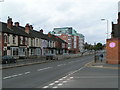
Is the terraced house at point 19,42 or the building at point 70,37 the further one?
the building at point 70,37


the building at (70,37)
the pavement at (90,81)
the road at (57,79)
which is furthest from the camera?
the building at (70,37)

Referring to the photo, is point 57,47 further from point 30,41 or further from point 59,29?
point 59,29

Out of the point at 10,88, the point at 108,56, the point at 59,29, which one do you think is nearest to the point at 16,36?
the point at 108,56

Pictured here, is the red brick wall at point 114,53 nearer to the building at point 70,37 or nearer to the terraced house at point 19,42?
the terraced house at point 19,42

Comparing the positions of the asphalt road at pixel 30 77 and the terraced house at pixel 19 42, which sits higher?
the terraced house at pixel 19 42

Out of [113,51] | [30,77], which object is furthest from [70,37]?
[30,77]

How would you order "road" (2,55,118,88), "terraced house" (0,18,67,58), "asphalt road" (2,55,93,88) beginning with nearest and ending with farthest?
"road" (2,55,118,88) < "asphalt road" (2,55,93,88) < "terraced house" (0,18,67,58)

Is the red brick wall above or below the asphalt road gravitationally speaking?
above

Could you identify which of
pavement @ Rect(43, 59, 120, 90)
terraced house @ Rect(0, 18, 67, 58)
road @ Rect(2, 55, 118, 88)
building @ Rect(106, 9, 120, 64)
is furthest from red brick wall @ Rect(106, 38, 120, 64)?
terraced house @ Rect(0, 18, 67, 58)

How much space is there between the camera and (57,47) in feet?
282

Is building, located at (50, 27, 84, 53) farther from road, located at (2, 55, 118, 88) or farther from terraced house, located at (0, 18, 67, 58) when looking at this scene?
road, located at (2, 55, 118, 88)

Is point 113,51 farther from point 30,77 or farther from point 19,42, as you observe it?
point 19,42

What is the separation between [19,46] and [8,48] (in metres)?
4.75

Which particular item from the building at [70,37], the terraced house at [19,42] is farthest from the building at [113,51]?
the building at [70,37]
